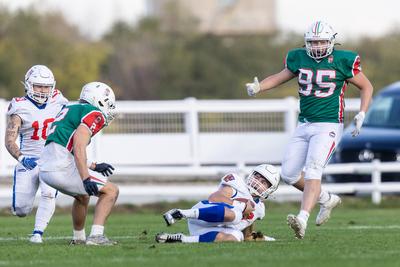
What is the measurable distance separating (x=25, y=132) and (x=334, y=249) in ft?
11.7

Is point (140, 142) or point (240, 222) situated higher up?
point (240, 222)

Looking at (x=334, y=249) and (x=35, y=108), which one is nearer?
(x=334, y=249)

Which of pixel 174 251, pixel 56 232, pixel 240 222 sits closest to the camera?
pixel 174 251

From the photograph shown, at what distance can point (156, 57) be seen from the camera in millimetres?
63500

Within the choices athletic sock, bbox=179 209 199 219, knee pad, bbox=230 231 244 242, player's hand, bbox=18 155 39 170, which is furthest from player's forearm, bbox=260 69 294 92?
player's hand, bbox=18 155 39 170

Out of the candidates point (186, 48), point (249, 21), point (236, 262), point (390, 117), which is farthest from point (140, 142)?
point (249, 21)

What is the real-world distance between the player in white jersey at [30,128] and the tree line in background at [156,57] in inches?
1443

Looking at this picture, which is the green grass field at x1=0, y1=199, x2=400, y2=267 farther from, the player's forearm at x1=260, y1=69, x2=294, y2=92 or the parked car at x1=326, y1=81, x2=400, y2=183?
the parked car at x1=326, y1=81, x2=400, y2=183

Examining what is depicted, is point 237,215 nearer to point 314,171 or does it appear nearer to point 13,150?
point 314,171

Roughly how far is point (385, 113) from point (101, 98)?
1044 cm

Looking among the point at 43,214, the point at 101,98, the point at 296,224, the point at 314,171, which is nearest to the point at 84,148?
the point at 101,98

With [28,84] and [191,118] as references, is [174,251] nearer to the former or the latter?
[28,84]

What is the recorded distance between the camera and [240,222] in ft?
36.1

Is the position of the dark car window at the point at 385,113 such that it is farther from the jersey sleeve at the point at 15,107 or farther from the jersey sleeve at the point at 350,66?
the jersey sleeve at the point at 15,107
